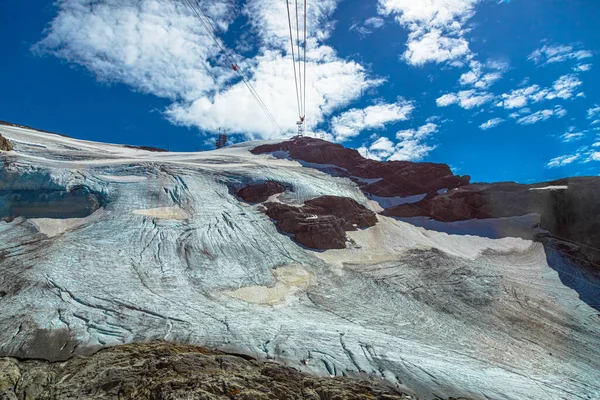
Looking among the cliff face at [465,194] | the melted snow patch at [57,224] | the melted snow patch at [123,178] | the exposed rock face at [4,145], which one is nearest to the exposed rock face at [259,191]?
the melted snow patch at [123,178]

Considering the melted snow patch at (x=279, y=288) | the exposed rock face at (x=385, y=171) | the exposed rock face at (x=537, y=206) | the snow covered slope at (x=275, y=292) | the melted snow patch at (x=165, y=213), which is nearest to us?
the snow covered slope at (x=275, y=292)

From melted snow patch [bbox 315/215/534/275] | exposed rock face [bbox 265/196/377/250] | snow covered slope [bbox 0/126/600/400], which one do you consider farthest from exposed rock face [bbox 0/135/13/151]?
melted snow patch [bbox 315/215/534/275]

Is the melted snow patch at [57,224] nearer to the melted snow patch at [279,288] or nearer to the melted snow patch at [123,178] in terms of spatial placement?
the melted snow patch at [123,178]

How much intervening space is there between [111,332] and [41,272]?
5854 mm

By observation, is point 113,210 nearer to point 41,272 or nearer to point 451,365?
point 41,272

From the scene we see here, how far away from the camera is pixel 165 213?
23594mm

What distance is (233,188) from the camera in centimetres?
3053

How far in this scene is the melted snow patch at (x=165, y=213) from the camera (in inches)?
899

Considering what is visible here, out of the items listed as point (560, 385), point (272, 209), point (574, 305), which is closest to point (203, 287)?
point (272, 209)

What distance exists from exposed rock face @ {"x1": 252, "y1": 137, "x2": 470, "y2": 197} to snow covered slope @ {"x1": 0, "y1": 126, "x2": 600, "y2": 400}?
401 inches

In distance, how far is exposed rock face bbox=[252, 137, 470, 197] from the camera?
39719mm

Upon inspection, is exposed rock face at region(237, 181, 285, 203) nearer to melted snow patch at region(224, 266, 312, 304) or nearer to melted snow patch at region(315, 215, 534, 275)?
melted snow patch at region(315, 215, 534, 275)

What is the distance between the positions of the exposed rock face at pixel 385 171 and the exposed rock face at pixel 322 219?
969 centimetres

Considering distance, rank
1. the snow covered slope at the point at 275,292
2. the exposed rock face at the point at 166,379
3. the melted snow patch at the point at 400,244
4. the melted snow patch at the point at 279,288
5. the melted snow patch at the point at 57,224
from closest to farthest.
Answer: the exposed rock face at the point at 166,379, the snow covered slope at the point at 275,292, the melted snow patch at the point at 279,288, the melted snow patch at the point at 57,224, the melted snow patch at the point at 400,244
